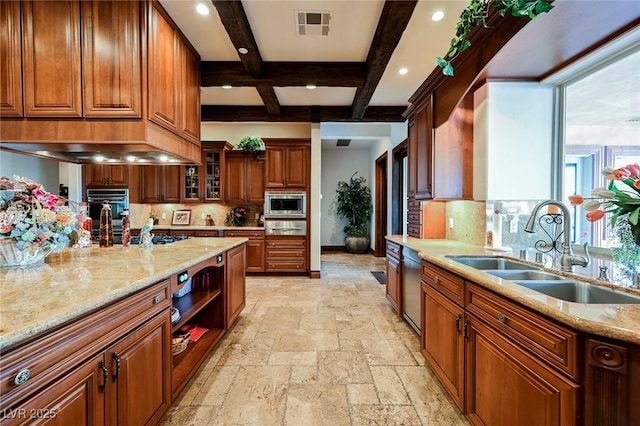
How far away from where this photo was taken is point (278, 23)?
8.75ft

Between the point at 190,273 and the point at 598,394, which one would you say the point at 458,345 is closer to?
the point at 598,394

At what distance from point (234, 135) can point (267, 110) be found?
1.37 m

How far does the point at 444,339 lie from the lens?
1929 mm

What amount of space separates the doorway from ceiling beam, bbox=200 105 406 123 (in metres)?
2.28

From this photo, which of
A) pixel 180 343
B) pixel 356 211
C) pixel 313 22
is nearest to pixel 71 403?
pixel 180 343

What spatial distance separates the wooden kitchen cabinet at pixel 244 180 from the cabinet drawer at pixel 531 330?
456cm

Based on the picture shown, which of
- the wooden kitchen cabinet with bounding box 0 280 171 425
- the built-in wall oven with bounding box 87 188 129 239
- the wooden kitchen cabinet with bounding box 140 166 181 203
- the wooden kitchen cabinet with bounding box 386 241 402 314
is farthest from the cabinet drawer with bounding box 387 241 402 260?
the built-in wall oven with bounding box 87 188 129 239

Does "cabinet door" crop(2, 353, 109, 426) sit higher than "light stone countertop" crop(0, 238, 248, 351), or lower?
lower

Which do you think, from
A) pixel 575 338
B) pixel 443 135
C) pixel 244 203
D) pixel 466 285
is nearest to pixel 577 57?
pixel 443 135

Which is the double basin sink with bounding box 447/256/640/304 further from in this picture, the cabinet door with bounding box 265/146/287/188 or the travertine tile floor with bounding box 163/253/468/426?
the cabinet door with bounding box 265/146/287/188

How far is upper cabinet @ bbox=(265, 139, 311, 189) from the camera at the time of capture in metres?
5.31

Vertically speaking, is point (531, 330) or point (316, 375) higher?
point (531, 330)

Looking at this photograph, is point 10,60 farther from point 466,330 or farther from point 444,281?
point 466,330

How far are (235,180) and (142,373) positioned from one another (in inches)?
174
